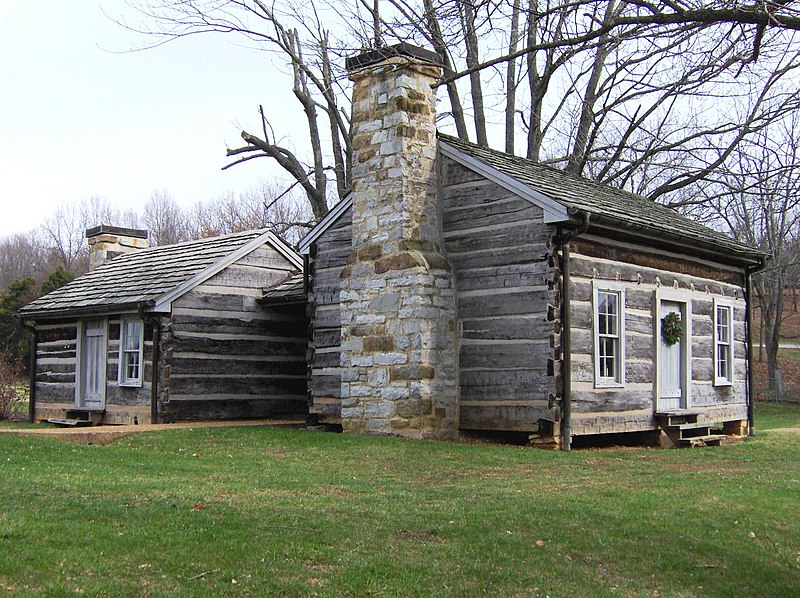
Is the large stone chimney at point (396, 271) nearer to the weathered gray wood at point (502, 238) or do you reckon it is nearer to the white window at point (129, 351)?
the weathered gray wood at point (502, 238)

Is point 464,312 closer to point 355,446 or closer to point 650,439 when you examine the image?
point 355,446

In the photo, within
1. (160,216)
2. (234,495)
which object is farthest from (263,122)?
(160,216)

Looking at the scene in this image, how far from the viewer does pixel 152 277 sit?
68.0ft

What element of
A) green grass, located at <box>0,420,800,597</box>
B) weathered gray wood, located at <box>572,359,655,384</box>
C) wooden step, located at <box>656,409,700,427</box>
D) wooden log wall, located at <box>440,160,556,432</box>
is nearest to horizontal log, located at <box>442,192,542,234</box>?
wooden log wall, located at <box>440,160,556,432</box>

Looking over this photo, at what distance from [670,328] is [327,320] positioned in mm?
6207

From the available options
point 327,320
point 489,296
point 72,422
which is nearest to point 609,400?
point 489,296

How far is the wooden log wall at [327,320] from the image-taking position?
17.5 metres

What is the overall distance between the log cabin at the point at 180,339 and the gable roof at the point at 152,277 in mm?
42

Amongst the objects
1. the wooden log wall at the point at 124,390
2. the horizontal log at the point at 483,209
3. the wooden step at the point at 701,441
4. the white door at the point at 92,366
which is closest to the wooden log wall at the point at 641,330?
the wooden step at the point at 701,441

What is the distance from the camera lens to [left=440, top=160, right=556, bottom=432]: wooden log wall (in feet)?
47.7

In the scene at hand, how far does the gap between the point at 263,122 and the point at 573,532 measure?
23.6m

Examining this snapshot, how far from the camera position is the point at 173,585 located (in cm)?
650

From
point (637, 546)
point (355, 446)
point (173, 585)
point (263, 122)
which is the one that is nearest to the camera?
point (173, 585)

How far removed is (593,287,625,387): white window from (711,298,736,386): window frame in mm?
3451
